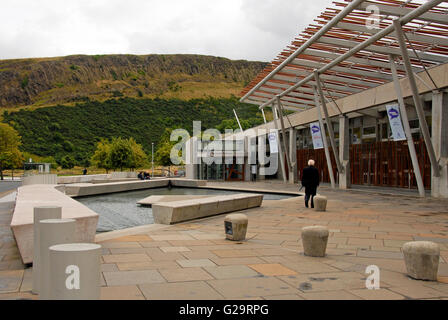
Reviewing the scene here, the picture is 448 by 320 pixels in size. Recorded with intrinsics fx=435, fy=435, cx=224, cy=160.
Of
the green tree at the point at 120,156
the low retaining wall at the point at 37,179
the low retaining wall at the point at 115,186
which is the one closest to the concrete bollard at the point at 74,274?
the low retaining wall at the point at 115,186

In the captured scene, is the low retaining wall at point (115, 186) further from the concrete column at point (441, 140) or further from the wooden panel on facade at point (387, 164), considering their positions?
the concrete column at point (441, 140)

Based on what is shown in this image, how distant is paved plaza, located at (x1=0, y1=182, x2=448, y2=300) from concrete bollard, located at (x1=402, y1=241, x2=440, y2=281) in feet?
0.48

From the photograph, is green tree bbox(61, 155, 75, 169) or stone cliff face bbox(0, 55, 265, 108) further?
stone cliff face bbox(0, 55, 265, 108)

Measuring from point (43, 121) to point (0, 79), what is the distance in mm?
50401

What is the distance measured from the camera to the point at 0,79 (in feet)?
431

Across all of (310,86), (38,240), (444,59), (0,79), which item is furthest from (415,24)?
(0,79)

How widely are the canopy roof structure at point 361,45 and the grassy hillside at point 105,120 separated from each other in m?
61.9

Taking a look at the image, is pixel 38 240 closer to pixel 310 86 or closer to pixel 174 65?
pixel 310 86

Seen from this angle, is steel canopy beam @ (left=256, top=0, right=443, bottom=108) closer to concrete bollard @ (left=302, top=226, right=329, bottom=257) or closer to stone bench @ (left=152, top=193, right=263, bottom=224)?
stone bench @ (left=152, top=193, right=263, bottom=224)

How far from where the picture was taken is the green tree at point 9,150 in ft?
208

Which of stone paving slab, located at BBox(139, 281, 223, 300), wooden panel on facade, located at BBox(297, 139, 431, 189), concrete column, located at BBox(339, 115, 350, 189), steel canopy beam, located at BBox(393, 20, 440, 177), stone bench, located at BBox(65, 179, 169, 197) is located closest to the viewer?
stone paving slab, located at BBox(139, 281, 223, 300)

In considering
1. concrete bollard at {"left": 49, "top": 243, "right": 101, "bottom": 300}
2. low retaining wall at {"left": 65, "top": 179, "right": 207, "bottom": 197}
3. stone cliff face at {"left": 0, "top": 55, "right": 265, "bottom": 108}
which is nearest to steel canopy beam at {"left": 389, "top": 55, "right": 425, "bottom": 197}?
low retaining wall at {"left": 65, "top": 179, "right": 207, "bottom": 197}

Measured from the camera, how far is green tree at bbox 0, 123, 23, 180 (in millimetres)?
63250

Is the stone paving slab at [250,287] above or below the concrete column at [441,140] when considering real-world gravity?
below
